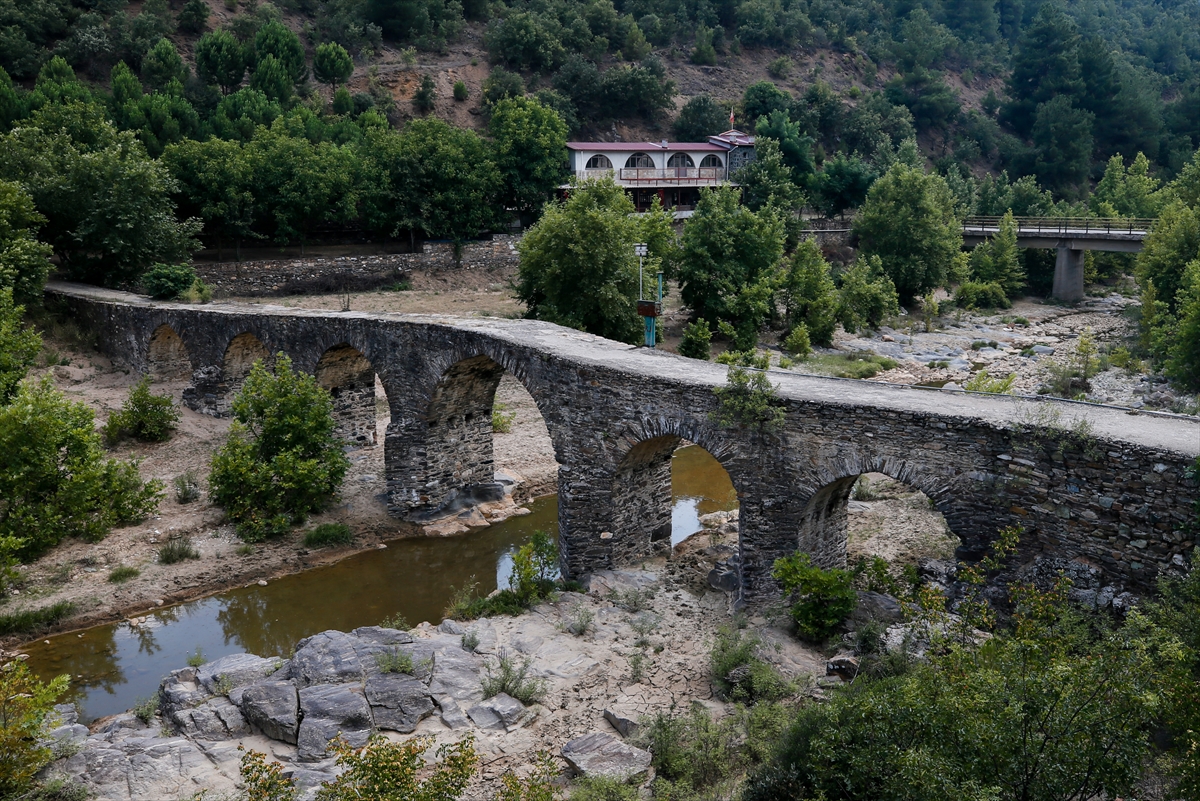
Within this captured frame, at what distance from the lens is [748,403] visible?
14945 millimetres

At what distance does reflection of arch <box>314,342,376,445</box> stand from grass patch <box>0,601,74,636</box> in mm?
8257

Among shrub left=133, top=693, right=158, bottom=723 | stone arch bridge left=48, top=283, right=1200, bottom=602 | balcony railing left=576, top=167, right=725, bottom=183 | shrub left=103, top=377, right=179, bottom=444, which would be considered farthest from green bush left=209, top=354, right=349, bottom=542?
balcony railing left=576, top=167, right=725, bottom=183

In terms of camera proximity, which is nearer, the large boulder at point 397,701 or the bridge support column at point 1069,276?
the large boulder at point 397,701

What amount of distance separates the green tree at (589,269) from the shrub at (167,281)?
1161 cm

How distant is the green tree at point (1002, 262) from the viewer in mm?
49594

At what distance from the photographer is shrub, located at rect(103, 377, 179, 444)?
25609mm

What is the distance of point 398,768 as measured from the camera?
8.59 m

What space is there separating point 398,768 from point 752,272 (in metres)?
30.7

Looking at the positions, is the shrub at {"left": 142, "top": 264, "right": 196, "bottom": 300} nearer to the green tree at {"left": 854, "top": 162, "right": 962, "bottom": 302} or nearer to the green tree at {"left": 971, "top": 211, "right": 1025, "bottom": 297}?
the green tree at {"left": 854, "top": 162, "right": 962, "bottom": 302}

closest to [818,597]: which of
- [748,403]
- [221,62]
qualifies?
[748,403]

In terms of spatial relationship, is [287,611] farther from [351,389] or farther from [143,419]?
[143,419]

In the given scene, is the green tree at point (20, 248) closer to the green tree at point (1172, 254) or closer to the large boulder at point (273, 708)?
the large boulder at point (273, 708)

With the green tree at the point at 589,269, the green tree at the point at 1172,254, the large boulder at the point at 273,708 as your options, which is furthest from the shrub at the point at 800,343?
the large boulder at the point at 273,708

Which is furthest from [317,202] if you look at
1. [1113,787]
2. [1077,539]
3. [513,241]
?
[1113,787]
